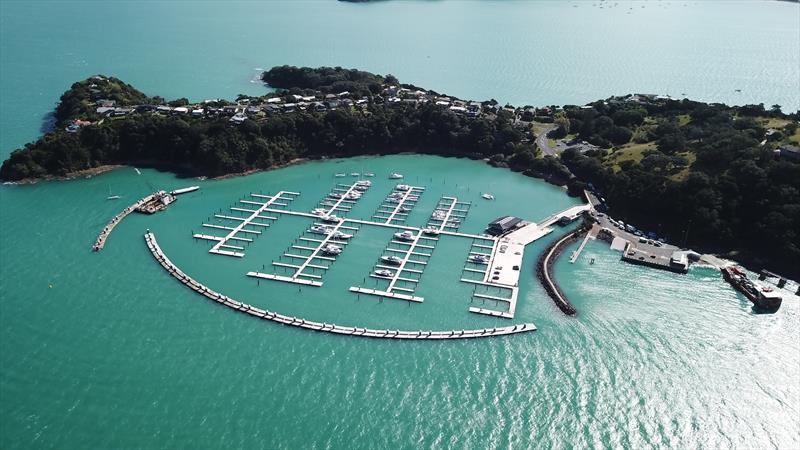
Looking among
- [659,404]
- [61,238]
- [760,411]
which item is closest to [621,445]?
[659,404]

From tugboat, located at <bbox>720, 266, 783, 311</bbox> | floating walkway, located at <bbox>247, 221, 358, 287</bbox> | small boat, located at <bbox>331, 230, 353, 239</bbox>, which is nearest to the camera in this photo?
tugboat, located at <bbox>720, 266, 783, 311</bbox>

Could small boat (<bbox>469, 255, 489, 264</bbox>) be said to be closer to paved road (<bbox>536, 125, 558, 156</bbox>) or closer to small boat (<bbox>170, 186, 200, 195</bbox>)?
paved road (<bbox>536, 125, 558, 156</bbox>)

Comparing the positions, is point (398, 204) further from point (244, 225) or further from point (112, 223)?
point (112, 223)

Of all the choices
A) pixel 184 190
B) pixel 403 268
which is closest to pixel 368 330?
pixel 403 268

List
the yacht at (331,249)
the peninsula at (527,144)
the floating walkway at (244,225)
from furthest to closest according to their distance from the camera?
the peninsula at (527,144) → the floating walkway at (244,225) → the yacht at (331,249)

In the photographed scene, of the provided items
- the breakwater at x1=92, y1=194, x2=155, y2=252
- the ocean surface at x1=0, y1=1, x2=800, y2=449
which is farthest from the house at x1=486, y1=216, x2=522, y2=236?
the breakwater at x1=92, y1=194, x2=155, y2=252

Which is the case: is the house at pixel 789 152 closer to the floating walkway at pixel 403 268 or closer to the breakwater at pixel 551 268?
the breakwater at pixel 551 268

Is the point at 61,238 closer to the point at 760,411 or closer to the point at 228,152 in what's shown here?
the point at 228,152

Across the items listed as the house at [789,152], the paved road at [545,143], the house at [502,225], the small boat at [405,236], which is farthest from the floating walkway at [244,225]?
the house at [789,152]
